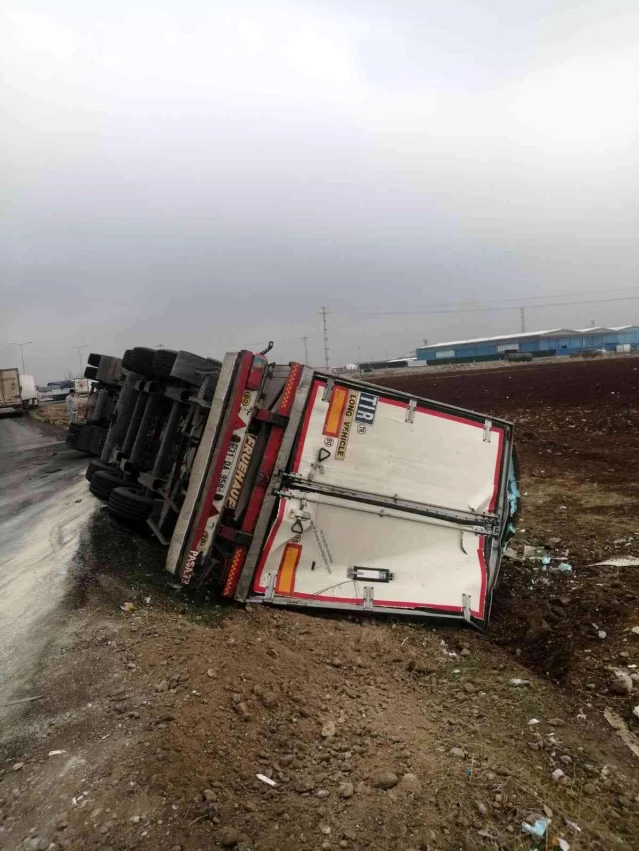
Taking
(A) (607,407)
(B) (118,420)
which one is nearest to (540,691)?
(B) (118,420)

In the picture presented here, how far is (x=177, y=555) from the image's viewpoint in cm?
420

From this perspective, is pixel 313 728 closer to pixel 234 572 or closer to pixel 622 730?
pixel 234 572

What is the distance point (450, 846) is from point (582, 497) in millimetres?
6917

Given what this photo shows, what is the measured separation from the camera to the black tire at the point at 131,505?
4961mm

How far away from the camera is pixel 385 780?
2461 mm

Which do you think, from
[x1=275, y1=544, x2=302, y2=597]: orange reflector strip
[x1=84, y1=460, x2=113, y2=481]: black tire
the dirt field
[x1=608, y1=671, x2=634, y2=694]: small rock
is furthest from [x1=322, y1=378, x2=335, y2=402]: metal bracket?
[x1=84, y1=460, x2=113, y2=481]: black tire

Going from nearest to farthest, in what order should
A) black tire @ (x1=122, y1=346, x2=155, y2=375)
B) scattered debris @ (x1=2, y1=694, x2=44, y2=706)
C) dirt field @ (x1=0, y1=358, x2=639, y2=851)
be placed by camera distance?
1. dirt field @ (x1=0, y1=358, x2=639, y2=851)
2. scattered debris @ (x1=2, y1=694, x2=44, y2=706)
3. black tire @ (x1=122, y1=346, x2=155, y2=375)

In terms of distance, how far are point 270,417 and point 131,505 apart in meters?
1.69

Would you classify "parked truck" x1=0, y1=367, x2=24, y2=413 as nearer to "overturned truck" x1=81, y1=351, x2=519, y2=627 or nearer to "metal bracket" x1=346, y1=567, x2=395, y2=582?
"overturned truck" x1=81, y1=351, x2=519, y2=627

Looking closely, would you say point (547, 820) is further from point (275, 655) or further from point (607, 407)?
point (607, 407)

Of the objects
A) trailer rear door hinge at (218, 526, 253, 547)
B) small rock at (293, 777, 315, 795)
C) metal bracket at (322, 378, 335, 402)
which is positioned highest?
metal bracket at (322, 378, 335, 402)

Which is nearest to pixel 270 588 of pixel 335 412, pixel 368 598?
pixel 368 598

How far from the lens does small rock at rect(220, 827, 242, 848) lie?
2104 millimetres

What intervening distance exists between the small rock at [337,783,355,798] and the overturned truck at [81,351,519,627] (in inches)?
70.7
